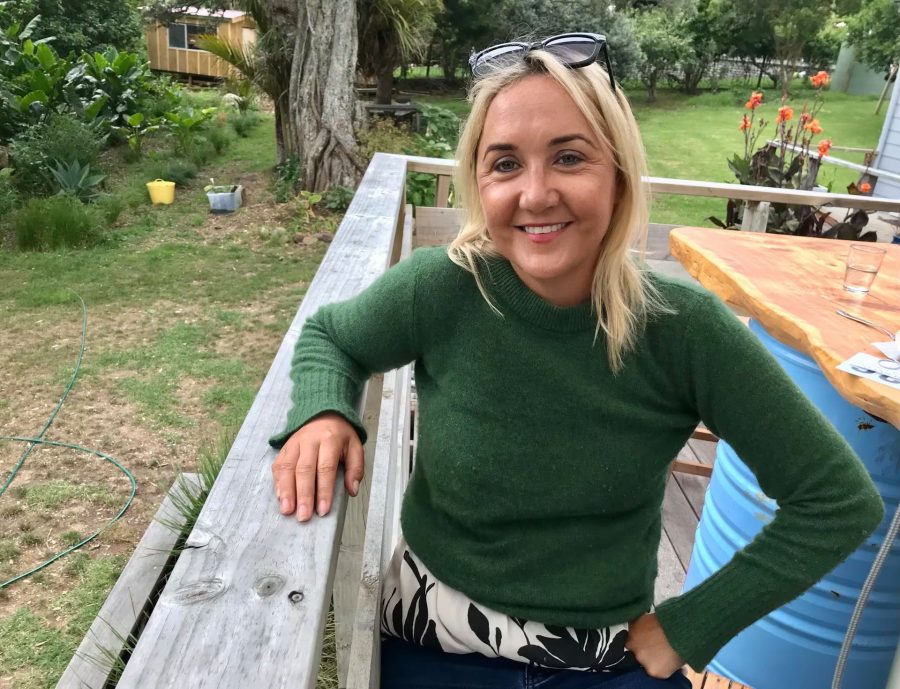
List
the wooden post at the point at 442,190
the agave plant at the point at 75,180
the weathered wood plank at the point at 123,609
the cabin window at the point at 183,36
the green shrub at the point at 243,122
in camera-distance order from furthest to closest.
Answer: the cabin window at the point at 183,36 < the green shrub at the point at 243,122 < the agave plant at the point at 75,180 < the wooden post at the point at 442,190 < the weathered wood plank at the point at 123,609

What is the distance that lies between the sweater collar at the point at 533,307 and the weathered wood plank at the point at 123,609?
4.45 ft

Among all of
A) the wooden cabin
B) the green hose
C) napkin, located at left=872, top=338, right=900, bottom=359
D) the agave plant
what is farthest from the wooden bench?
the wooden cabin

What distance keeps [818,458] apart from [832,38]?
25.3 m

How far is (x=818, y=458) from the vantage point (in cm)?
108

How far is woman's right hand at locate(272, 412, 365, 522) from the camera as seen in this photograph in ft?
2.99

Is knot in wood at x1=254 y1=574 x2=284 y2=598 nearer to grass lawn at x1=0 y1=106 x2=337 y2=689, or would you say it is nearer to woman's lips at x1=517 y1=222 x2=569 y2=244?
woman's lips at x1=517 y1=222 x2=569 y2=244

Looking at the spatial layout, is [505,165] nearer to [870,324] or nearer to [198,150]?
[870,324]

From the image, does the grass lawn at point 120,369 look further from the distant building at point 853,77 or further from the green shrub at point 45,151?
the distant building at point 853,77

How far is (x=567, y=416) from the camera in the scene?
1139 mm

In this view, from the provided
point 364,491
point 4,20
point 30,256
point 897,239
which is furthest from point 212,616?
point 4,20

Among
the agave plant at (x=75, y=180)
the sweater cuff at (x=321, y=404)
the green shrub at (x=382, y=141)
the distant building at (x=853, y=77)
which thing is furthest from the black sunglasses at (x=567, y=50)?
the distant building at (x=853, y=77)

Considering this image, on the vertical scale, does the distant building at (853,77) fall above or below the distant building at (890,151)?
above

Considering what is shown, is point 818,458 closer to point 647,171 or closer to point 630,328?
point 630,328

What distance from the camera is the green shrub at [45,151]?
8.16m
